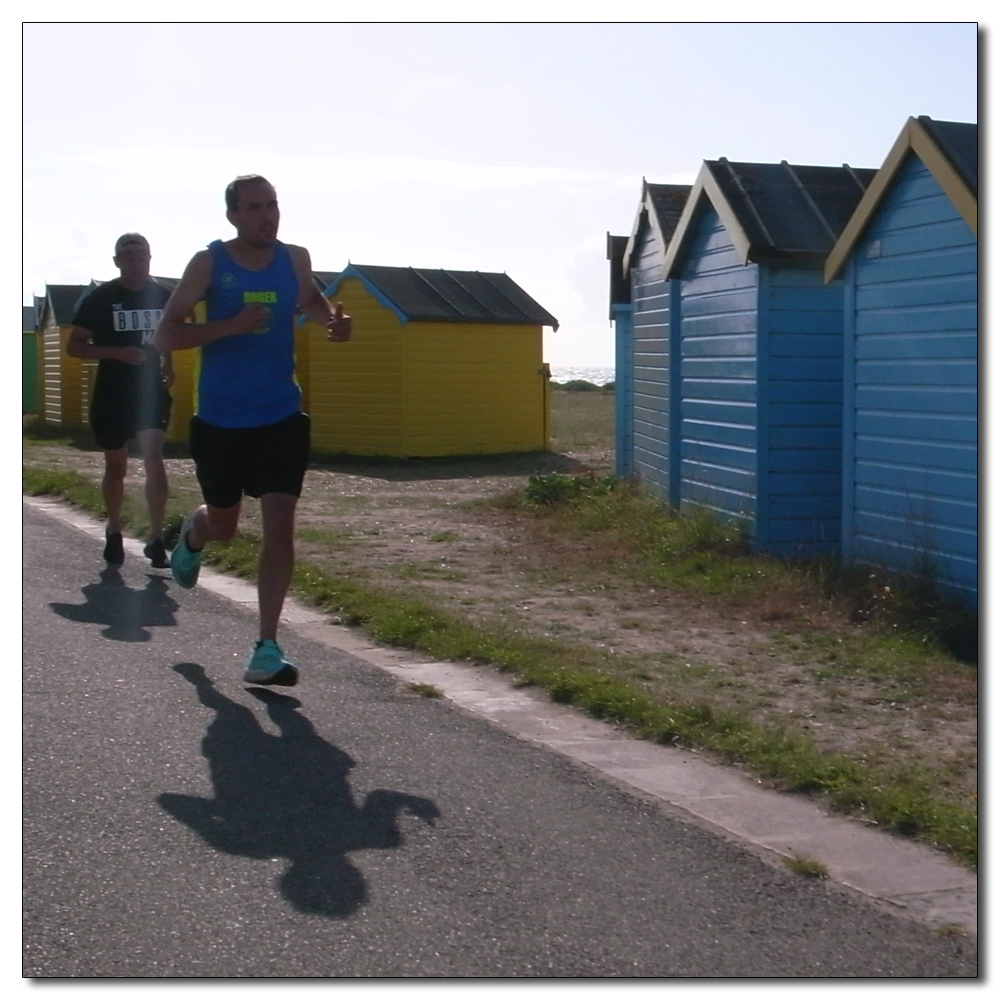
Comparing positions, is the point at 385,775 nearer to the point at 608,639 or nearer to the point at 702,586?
the point at 608,639

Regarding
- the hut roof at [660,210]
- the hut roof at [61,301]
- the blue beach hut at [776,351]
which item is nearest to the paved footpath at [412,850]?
the blue beach hut at [776,351]

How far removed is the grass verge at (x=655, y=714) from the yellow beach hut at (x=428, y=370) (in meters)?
12.1

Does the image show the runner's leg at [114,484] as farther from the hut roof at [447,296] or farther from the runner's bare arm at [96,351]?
the hut roof at [447,296]

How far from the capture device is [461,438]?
21.0 meters

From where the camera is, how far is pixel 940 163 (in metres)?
7.65

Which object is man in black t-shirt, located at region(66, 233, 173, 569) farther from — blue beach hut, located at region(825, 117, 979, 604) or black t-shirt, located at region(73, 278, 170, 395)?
blue beach hut, located at region(825, 117, 979, 604)

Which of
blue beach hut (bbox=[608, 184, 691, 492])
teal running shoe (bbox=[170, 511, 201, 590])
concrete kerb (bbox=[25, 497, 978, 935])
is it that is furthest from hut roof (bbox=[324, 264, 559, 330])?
concrete kerb (bbox=[25, 497, 978, 935])

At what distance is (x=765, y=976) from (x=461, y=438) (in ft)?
58.7

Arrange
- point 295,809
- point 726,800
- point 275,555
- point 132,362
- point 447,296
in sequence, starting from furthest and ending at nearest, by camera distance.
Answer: point 447,296, point 132,362, point 275,555, point 726,800, point 295,809

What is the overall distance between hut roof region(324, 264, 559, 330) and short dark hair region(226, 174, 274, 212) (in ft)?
48.4

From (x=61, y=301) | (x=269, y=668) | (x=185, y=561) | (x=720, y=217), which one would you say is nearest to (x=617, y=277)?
(x=720, y=217)

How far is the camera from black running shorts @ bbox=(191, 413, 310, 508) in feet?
18.7

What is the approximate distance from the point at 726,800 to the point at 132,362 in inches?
200

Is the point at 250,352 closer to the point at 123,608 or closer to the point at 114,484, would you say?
the point at 123,608
